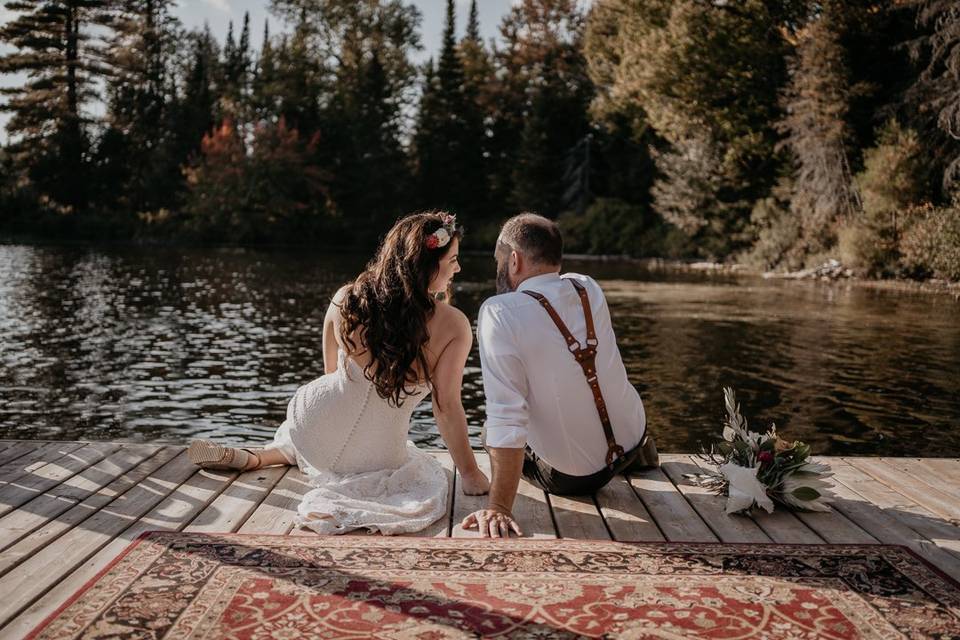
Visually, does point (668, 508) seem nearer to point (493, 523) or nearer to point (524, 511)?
point (524, 511)

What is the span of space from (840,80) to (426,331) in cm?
2650

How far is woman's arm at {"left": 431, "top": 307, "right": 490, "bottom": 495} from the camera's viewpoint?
4184 millimetres

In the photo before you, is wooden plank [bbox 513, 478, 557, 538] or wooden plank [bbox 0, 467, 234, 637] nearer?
wooden plank [bbox 0, 467, 234, 637]

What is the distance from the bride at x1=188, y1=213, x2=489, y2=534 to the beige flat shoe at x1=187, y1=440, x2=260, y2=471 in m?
0.34

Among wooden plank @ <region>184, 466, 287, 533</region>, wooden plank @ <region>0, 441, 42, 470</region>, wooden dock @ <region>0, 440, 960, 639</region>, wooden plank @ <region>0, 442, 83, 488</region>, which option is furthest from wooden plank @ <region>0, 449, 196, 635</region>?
wooden plank @ <region>0, 441, 42, 470</region>

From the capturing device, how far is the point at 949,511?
13.5ft

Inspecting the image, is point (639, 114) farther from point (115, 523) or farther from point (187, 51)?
point (115, 523)

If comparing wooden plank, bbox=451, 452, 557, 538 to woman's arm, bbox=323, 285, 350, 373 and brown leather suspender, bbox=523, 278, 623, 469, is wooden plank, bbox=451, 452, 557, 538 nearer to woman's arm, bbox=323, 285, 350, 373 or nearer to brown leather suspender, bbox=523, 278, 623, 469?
brown leather suspender, bbox=523, 278, 623, 469

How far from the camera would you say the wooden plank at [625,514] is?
3.70 metres

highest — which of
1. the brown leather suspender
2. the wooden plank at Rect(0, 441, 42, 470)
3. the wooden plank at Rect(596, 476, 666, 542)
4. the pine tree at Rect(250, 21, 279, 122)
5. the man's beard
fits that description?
the pine tree at Rect(250, 21, 279, 122)

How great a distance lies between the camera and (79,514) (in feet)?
12.4

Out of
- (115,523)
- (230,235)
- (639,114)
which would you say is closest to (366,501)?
(115,523)

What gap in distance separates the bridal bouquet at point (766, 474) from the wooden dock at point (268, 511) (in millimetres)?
79

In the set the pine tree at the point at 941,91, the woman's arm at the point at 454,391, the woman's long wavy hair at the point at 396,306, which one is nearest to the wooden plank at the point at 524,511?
the woman's arm at the point at 454,391
